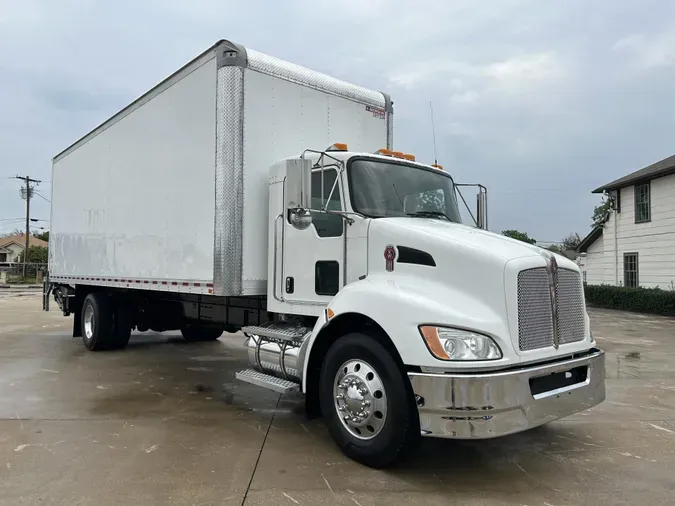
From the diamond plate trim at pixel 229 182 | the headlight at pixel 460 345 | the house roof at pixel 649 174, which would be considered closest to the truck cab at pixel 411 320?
the headlight at pixel 460 345

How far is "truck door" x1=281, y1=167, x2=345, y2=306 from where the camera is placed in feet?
16.2

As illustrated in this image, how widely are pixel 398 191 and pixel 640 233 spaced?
19325 mm

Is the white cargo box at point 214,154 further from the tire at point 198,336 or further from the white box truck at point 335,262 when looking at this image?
the tire at point 198,336

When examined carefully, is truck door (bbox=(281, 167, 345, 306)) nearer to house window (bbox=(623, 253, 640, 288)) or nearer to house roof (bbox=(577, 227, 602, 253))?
house window (bbox=(623, 253, 640, 288))

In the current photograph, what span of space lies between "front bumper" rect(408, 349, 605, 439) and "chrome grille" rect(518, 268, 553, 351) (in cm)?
20

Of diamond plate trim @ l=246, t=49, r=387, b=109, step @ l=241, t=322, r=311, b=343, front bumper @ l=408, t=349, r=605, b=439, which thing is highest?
diamond plate trim @ l=246, t=49, r=387, b=109

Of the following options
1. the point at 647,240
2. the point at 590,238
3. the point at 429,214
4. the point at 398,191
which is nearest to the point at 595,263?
the point at 590,238

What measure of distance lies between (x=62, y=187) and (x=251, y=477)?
28.3 ft

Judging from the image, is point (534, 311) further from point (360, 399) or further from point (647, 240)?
point (647, 240)

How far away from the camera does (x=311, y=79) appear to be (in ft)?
20.9

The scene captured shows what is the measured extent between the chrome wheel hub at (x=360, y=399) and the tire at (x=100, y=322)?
6343mm

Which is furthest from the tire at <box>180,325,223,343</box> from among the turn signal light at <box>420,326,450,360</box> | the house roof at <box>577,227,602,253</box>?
the house roof at <box>577,227,602,253</box>

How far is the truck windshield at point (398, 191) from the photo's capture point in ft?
16.1

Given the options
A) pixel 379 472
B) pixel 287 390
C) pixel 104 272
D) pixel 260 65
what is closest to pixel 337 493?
pixel 379 472
